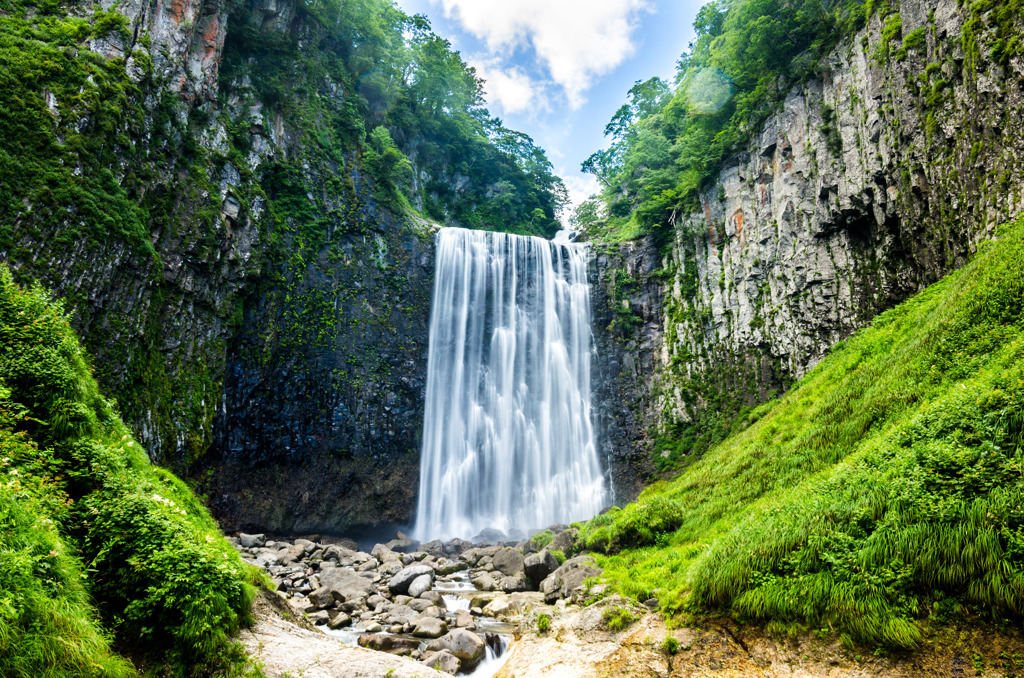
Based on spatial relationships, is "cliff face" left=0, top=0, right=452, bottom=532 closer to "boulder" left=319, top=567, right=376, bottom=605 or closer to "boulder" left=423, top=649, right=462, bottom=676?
"boulder" left=319, top=567, right=376, bottom=605

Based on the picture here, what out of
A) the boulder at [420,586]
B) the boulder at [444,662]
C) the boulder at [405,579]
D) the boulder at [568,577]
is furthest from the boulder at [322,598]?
the boulder at [568,577]

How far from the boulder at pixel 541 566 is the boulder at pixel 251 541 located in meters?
9.39

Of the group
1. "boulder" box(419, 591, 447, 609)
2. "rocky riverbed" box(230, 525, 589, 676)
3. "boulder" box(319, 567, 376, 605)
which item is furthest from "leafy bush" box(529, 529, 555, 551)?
"boulder" box(319, 567, 376, 605)

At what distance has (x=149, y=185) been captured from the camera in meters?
13.4

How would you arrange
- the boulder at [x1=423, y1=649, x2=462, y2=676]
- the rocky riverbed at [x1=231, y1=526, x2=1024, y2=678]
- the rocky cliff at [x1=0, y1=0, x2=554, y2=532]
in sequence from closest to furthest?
the rocky riverbed at [x1=231, y1=526, x2=1024, y2=678], the boulder at [x1=423, y1=649, x2=462, y2=676], the rocky cliff at [x1=0, y1=0, x2=554, y2=532]

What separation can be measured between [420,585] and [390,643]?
3.07m

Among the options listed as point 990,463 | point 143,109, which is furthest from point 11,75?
point 990,463

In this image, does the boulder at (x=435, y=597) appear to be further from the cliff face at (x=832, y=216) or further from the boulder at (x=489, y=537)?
the cliff face at (x=832, y=216)

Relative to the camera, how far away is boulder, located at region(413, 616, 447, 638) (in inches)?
321

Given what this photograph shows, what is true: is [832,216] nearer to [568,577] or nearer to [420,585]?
[568,577]

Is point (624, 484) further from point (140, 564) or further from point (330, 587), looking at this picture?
point (140, 564)

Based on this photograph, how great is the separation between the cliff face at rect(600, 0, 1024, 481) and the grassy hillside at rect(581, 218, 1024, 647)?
2.71m

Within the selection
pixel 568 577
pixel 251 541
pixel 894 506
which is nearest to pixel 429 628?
pixel 568 577

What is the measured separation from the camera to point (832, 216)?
592 inches
